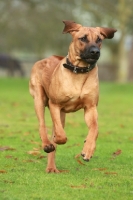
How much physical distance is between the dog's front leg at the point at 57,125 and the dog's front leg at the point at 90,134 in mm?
363

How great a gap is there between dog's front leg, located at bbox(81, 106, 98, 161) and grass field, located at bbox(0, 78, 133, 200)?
0.35 m

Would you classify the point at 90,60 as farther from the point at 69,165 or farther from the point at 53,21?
the point at 53,21

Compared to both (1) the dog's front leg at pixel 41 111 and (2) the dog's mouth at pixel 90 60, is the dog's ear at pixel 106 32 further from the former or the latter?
(1) the dog's front leg at pixel 41 111

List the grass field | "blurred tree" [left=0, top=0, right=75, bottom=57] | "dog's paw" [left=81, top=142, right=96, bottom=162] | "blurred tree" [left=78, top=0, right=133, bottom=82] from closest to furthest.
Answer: the grass field
"dog's paw" [left=81, top=142, right=96, bottom=162]
"blurred tree" [left=78, top=0, right=133, bottom=82]
"blurred tree" [left=0, top=0, right=75, bottom=57]

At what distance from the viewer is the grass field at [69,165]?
7.24 metres

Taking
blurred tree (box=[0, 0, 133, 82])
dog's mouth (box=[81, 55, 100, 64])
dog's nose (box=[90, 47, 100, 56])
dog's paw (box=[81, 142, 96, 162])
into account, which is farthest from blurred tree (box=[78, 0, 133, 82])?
dog's paw (box=[81, 142, 96, 162])

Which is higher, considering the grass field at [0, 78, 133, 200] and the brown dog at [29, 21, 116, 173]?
the brown dog at [29, 21, 116, 173]

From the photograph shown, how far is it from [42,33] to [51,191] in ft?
147

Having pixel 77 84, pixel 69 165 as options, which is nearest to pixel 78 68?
pixel 77 84

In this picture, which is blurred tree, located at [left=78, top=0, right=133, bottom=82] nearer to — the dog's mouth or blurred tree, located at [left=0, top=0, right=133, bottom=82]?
blurred tree, located at [left=0, top=0, right=133, bottom=82]

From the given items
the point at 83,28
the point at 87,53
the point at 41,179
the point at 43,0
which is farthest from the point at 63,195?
the point at 43,0

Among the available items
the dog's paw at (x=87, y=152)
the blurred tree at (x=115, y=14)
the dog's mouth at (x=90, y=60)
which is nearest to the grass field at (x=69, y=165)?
the dog's paw at (x=87, y=152)

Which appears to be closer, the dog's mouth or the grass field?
the grass field

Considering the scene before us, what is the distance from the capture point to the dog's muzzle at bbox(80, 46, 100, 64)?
26.4 feet
